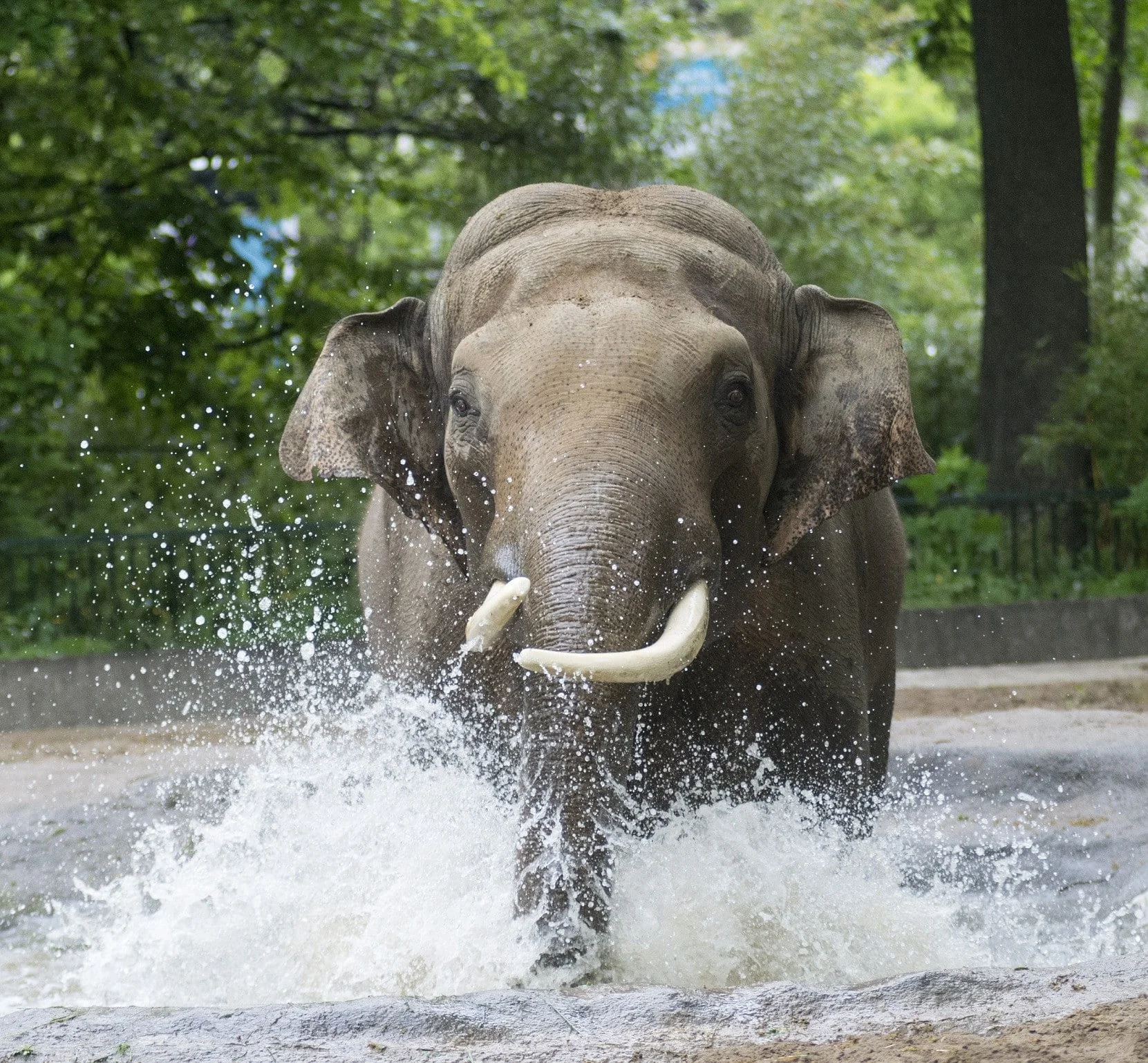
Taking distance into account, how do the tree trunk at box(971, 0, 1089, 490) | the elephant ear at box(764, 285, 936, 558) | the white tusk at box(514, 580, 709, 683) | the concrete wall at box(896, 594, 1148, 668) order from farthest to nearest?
the tree trunk at box(971, 0, 1089, 490) → the concrete wall at box(896, 594, 1148, 668) → the elephant ear at box(764, 285, 936, 558) → the white tusk at box(514, 580, 709, 683)

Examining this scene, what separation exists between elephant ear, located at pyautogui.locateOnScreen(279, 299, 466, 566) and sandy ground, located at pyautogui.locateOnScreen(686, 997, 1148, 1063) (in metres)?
2.12

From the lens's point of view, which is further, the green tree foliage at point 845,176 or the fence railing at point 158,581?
the green tree foliage at point 845,176

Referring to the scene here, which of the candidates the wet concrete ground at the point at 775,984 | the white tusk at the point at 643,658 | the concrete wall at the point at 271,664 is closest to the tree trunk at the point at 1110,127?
the concrete wall at the point at 271,664

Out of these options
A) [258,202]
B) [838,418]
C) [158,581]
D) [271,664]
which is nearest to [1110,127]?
[258,202]

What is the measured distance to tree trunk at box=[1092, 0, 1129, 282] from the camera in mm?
16172

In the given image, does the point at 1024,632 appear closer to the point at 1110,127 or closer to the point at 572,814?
the point at 1110,127

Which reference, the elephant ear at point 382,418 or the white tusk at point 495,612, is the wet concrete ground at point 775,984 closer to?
the white tusk at point 495,612

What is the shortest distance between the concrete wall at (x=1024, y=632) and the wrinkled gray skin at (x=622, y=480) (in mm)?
6856

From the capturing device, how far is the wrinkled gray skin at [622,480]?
3.91m

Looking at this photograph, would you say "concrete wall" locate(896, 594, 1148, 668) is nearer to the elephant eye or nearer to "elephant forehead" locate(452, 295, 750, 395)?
the elephant eye

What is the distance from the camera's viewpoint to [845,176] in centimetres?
2444

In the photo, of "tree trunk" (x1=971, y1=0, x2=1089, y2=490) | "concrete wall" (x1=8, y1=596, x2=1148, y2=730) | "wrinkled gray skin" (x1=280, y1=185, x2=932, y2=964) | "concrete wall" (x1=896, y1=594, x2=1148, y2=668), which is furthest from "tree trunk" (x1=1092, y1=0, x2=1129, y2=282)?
"wrinkled gray skin" (x1=280, y1=185, x2=932, y2=964)

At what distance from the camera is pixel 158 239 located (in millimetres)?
14430

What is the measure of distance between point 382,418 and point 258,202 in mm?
11500
